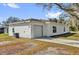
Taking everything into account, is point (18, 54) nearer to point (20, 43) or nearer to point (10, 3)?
point (20, 43)

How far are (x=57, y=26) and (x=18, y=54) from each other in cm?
105

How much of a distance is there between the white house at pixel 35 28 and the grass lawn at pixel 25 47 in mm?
134

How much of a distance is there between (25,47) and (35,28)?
48cm

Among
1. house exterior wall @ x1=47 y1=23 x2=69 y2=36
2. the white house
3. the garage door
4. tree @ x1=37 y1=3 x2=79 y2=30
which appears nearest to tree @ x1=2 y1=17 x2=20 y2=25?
the white house

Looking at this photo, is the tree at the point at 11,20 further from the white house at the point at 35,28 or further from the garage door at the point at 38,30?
the garage door at the point at 38,30

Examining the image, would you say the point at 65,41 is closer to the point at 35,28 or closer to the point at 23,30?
the point at 35,28

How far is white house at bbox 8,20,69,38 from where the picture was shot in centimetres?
454

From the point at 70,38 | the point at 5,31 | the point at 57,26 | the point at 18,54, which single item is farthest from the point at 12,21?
the point at 70,38

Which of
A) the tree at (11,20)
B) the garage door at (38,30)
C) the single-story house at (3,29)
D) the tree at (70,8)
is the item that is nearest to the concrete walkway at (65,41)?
the garage door at (38,30)

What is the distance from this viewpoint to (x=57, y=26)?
15.3 feet

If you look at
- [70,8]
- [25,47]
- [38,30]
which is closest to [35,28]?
→ [38,30]

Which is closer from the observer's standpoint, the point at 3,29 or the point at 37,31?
the point at 3,29

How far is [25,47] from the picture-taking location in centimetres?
442
